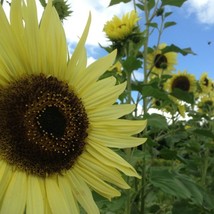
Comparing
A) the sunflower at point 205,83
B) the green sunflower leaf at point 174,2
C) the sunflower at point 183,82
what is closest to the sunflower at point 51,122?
the green sunflower leaf at point 174,2

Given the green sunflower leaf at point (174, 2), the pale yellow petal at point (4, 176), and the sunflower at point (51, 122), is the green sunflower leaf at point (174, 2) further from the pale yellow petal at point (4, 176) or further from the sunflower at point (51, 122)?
the pale yellow petal at point (4, 176)

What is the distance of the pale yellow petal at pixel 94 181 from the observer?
1.68m

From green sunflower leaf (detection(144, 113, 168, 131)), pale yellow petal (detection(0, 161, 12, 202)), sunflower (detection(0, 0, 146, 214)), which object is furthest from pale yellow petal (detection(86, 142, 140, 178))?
green sunflower leaf (detection(144, 113, 168, 131))

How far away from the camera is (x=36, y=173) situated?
60.7 inches

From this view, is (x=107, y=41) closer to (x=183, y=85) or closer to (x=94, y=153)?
(x=94, y=153)

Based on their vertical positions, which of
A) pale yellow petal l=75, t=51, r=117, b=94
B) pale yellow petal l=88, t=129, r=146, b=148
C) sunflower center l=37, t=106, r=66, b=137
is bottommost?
pale yellow petal l=88, t=129, r=146, b=148

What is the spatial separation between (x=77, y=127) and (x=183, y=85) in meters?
4.44

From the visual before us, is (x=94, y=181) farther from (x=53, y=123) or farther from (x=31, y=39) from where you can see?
(x=31, y=39)

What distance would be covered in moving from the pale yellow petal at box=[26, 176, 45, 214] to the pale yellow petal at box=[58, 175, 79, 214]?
99 mm

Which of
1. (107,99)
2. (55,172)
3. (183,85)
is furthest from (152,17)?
(183,85)

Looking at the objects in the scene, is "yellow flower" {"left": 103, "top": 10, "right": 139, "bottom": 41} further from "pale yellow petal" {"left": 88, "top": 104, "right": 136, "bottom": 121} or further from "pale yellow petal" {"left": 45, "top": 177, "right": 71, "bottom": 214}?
"pale yellow petal" {"left": 45, "top": 177, "right": 71, "bottom": 214}

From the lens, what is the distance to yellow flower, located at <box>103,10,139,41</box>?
281cm

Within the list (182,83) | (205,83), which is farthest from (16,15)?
(205,83)

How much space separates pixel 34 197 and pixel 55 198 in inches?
3.6
